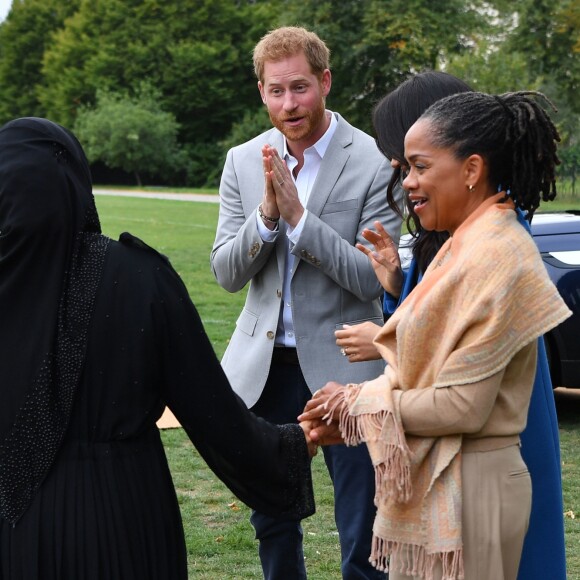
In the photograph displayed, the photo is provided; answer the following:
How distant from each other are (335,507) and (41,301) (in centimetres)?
192

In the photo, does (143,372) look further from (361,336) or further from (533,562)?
(533,562)

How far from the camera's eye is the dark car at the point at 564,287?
26.0 feet

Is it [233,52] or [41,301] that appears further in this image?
[233,52]

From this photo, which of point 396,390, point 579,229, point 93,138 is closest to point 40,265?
point 396,390

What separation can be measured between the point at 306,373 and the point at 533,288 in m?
1.52

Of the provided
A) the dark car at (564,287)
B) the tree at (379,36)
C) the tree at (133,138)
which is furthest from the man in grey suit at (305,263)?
the tree at (133,138)

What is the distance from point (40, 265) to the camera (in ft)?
8.73

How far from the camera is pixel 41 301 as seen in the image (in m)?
2.68

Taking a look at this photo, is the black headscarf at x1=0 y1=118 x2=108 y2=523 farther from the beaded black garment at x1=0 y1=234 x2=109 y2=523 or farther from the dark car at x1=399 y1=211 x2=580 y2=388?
the dark car at x1=399 y1=211 x2=580 y2=388

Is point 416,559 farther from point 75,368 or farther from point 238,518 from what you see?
point 238,518

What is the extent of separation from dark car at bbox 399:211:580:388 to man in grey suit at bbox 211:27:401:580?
3.85 metres

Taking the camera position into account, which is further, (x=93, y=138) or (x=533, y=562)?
(x=93, y=138)

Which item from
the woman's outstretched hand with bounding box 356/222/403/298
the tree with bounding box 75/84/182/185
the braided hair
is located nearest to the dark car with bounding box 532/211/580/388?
the woman's outstretched hand with bounding box 356/222/403/298

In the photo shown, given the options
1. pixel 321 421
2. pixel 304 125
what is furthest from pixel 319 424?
pixel 304 125
